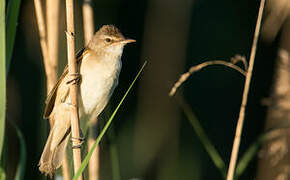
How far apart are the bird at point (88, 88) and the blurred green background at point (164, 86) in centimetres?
53

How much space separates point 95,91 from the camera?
268cm

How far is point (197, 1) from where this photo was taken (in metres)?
4.79

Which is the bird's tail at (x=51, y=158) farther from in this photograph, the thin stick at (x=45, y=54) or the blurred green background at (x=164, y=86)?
the blurred green background at (x=164, y=86)

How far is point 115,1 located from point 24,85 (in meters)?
→ 1.29

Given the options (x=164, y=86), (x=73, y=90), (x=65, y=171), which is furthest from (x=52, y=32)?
(x=164, y=86)

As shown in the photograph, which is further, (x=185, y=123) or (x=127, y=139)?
(x=185, y=123)

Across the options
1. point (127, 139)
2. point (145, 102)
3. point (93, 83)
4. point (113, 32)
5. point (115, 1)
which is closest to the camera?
point (93, 83)

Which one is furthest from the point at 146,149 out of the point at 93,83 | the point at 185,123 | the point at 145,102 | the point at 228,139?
the point at 93,83

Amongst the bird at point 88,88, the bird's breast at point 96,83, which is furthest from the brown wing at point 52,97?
the bird's breast at point 96,83

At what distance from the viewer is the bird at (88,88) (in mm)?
2623

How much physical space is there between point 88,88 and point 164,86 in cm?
185

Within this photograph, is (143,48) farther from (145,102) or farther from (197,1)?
(197,1)

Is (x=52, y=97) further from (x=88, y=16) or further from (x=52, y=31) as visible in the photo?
(x=88, y=16)

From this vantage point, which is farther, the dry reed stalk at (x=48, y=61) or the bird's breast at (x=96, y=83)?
the bird's breast at (x=96, y=83)
